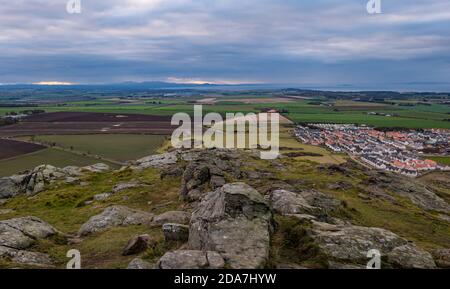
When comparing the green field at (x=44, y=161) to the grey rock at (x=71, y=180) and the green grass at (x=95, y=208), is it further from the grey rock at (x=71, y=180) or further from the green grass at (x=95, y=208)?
the green grass at (x=95, y=208)

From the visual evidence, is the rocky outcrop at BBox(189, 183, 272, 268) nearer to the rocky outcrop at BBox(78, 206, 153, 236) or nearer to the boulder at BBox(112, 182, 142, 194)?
the rocky outcrop at BBox(78, 206, 153, 236)

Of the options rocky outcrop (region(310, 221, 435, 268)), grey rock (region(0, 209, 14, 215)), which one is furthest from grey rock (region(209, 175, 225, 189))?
grey rock (region(0, 209, 14, 215))

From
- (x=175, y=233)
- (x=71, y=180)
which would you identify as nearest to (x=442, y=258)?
(x=175, y=233)

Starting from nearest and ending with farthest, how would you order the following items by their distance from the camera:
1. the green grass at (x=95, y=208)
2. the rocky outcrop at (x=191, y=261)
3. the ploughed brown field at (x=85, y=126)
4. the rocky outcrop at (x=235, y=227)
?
the rocky outcrop at (x=191, y=261) → the rocky outcrop at (x=235, y=227) → the green grass at (x=95, y=208) → the ploughed brown field at (x=85, y=126)

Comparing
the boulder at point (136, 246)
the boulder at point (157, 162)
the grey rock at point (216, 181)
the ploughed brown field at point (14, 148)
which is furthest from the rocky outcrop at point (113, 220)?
the ploughed brown field at point (14, 148)

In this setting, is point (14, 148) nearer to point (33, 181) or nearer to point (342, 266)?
point (33, 181)
